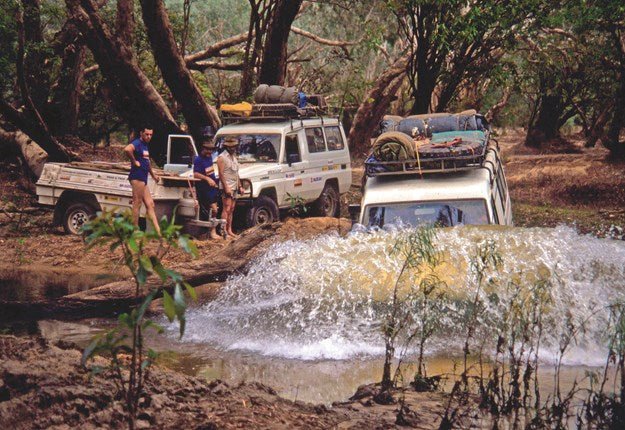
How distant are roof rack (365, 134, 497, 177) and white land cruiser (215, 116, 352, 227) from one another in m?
4.30

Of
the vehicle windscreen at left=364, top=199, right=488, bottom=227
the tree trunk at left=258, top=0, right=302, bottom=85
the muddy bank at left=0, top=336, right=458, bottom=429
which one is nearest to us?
the muddy bank at left=0, top=336, right=458, bottom=429

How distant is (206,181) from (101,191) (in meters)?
1.83

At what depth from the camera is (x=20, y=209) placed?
705 inches

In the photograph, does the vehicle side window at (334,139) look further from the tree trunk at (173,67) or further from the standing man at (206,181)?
the standing man at (206,181)

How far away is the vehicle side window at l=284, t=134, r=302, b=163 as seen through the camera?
16422mm

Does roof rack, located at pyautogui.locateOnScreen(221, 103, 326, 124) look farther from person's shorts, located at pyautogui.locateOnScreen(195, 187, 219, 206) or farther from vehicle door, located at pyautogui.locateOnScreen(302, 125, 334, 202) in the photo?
person's shorts, located at pyautogui.locateOnScreen(195, 187, 219, 206)

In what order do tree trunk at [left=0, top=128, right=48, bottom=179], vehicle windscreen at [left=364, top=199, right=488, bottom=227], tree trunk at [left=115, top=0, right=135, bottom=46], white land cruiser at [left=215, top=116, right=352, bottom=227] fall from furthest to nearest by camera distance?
1. tree trunk at [left=0, top=128, right=48, bottom=179]
2. tree trunk at [left=115, top=0, right=135, bottom=46]
3. white land cruiser at [left=215, top=116, right=352, bottom=227]
4. vehicle windscreen at [left=364, top=199, right=488, bottom=227]

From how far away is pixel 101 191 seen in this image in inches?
589

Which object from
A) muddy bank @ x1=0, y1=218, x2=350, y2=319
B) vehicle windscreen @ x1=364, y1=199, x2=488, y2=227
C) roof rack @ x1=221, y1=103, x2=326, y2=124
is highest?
roof rack @ x1=221, y1=103, x2=326, y2=124

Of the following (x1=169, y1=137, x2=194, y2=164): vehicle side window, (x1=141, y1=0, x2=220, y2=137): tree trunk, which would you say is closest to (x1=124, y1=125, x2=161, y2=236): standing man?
(x1=169, y1=137, x2=194, y2=164): vehicle side window

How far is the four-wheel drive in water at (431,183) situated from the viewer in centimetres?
1068

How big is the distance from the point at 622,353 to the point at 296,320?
4177mm

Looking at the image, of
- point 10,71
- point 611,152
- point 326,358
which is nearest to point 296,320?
point 326,358

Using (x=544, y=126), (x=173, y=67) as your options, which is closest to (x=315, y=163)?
(x=173, y=67)
